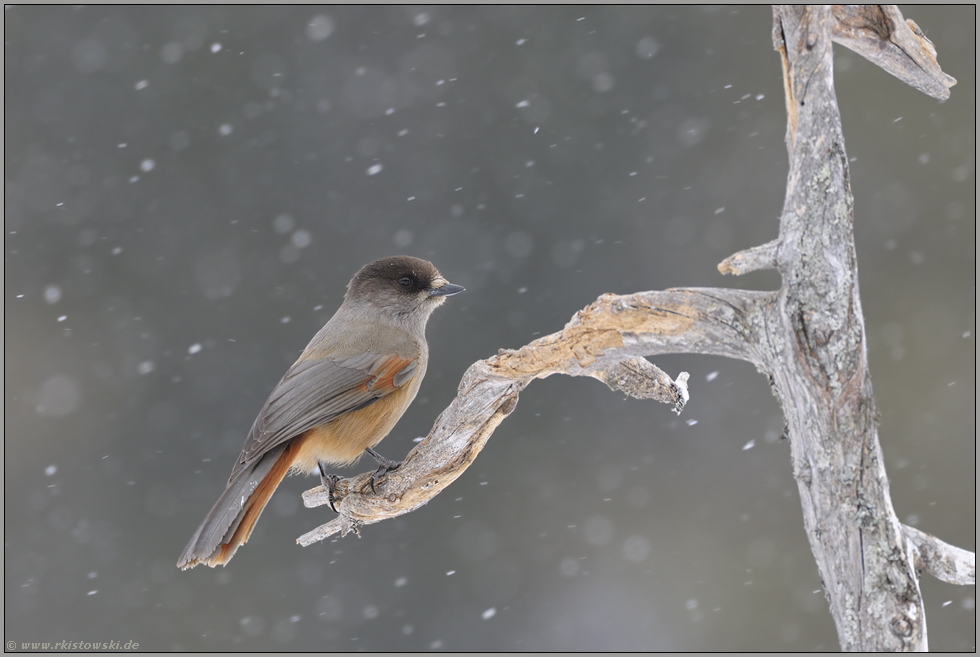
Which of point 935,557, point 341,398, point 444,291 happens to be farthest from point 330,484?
point 935,557

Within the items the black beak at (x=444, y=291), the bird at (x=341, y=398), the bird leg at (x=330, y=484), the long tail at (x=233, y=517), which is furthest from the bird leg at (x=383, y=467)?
the black beak at (x=444, y=291)

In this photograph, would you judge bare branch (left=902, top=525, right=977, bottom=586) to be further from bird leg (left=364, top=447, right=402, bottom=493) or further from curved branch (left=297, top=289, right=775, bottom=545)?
bird leg (left=364, top=447, right=402, bottom=493)

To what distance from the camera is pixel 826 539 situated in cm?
206

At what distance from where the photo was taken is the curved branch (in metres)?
2.19

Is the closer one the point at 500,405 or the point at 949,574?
the point at 949,574

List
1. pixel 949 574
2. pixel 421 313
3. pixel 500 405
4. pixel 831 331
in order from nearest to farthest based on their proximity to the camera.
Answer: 1. pixel 831 331
2. pixel 949 574
3. pixel 500 405
4. pixel 421 313

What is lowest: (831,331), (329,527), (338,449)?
(329,527)

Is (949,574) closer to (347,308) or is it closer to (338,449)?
(338,449)

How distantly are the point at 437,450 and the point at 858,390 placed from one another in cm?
144

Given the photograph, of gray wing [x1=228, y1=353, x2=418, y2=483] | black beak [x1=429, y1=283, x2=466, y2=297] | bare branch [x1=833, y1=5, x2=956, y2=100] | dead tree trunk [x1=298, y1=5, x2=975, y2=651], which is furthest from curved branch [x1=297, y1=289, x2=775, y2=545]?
bare branch [x1=833, y1=5, x2=956, y2=100]

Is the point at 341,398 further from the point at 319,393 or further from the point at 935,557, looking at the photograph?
the point at 935,557

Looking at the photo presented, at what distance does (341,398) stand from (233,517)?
1.97 feet

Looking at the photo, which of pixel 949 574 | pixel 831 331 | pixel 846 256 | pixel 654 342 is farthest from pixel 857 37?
pixel 949 574

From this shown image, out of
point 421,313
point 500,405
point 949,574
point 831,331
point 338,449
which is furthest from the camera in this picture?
point 421,313
